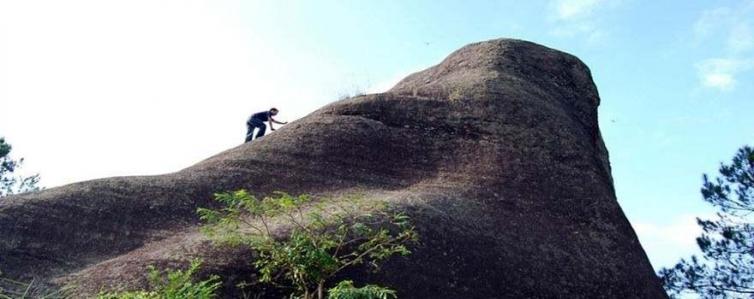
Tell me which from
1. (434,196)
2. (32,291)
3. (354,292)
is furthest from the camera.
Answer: (434,196)

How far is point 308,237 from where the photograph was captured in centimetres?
1079

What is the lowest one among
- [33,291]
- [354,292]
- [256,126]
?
[354,292]

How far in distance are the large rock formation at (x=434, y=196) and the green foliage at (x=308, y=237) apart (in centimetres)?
59

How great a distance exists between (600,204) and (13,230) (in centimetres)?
1185

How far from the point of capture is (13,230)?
42.2ft

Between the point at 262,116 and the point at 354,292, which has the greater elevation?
the point at 262,116

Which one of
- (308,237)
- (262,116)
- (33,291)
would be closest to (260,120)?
(262,116)

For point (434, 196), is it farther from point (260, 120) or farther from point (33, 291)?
point (260, 120)

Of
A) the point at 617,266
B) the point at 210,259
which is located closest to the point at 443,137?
the point at 617,266

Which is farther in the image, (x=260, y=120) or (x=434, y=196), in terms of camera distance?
(x=260, y=120)

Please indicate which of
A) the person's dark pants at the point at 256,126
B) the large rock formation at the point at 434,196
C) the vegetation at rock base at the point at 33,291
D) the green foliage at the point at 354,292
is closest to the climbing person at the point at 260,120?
the person's dark pants at the point at 256,126

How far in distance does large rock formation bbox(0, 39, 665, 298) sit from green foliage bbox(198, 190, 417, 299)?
585mm

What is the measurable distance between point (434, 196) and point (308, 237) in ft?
16.5

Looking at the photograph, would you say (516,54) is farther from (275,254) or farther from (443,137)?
(275,254)
